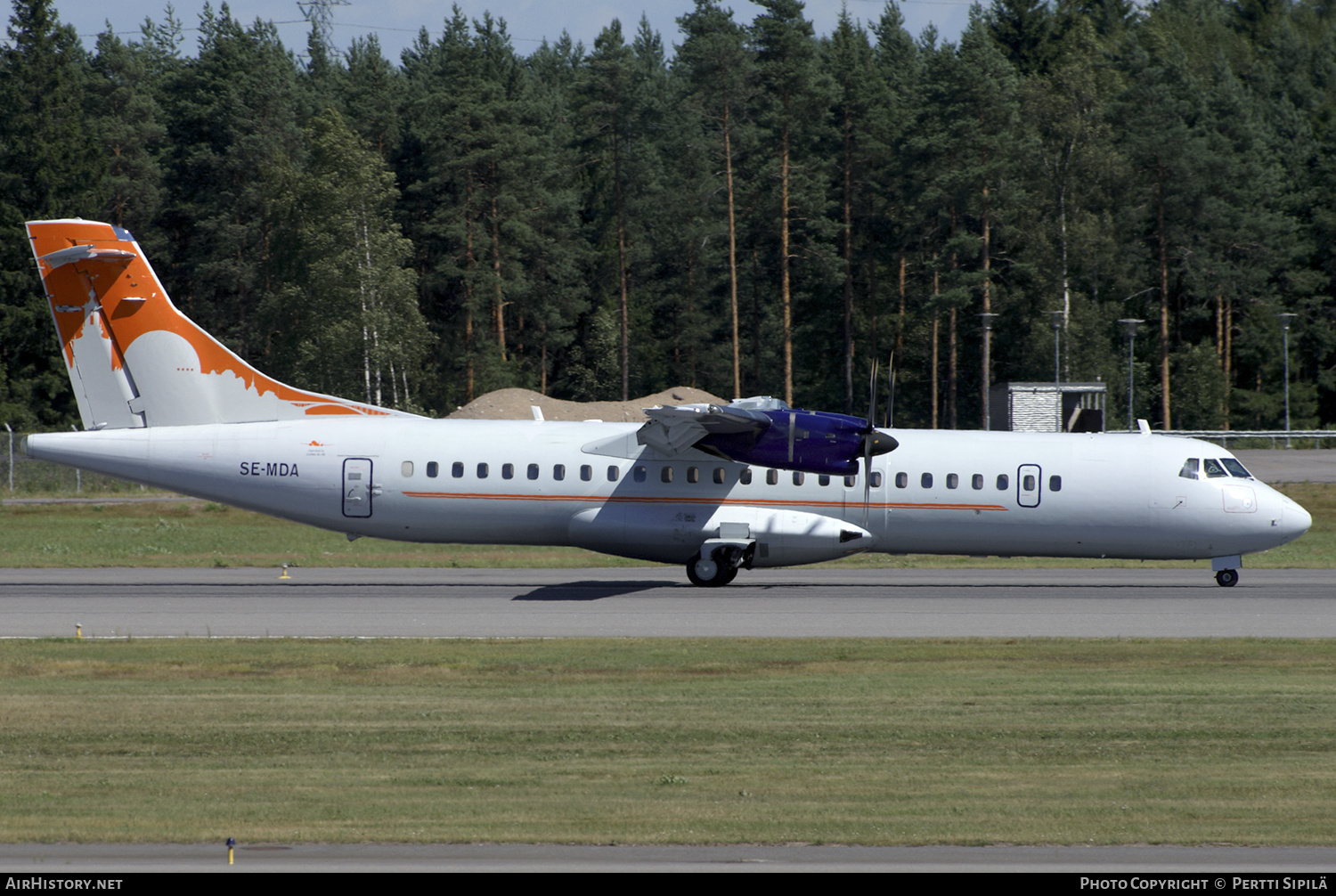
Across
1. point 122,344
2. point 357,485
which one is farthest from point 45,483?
point 357,485

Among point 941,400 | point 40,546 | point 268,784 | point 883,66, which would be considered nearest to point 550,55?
point 883,66

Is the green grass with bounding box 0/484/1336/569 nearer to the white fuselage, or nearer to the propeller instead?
the white fuselage

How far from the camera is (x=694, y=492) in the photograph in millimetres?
25594

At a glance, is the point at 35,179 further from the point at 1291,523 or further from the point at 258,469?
the point at 1291,523

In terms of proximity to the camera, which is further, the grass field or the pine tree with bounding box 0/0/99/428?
the pine tree with bounding box 0/0/99/428

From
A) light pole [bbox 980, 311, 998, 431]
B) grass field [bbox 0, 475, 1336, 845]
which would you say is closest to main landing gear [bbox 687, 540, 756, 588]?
grass field [bbox 0, 475, 1336, 845]

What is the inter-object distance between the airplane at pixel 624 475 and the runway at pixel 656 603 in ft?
3.33

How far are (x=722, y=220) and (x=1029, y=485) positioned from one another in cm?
6164

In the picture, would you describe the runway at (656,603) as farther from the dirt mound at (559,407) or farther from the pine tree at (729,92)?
the pine tree at (729,92)

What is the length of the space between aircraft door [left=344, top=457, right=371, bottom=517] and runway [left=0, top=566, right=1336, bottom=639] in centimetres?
164

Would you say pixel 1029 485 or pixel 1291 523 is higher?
pixel 1029 485

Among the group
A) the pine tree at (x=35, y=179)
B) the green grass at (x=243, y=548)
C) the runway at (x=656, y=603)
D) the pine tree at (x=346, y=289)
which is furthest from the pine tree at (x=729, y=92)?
the runway at (x=656, y=603)

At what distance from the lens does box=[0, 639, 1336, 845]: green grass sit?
29.9 feet
